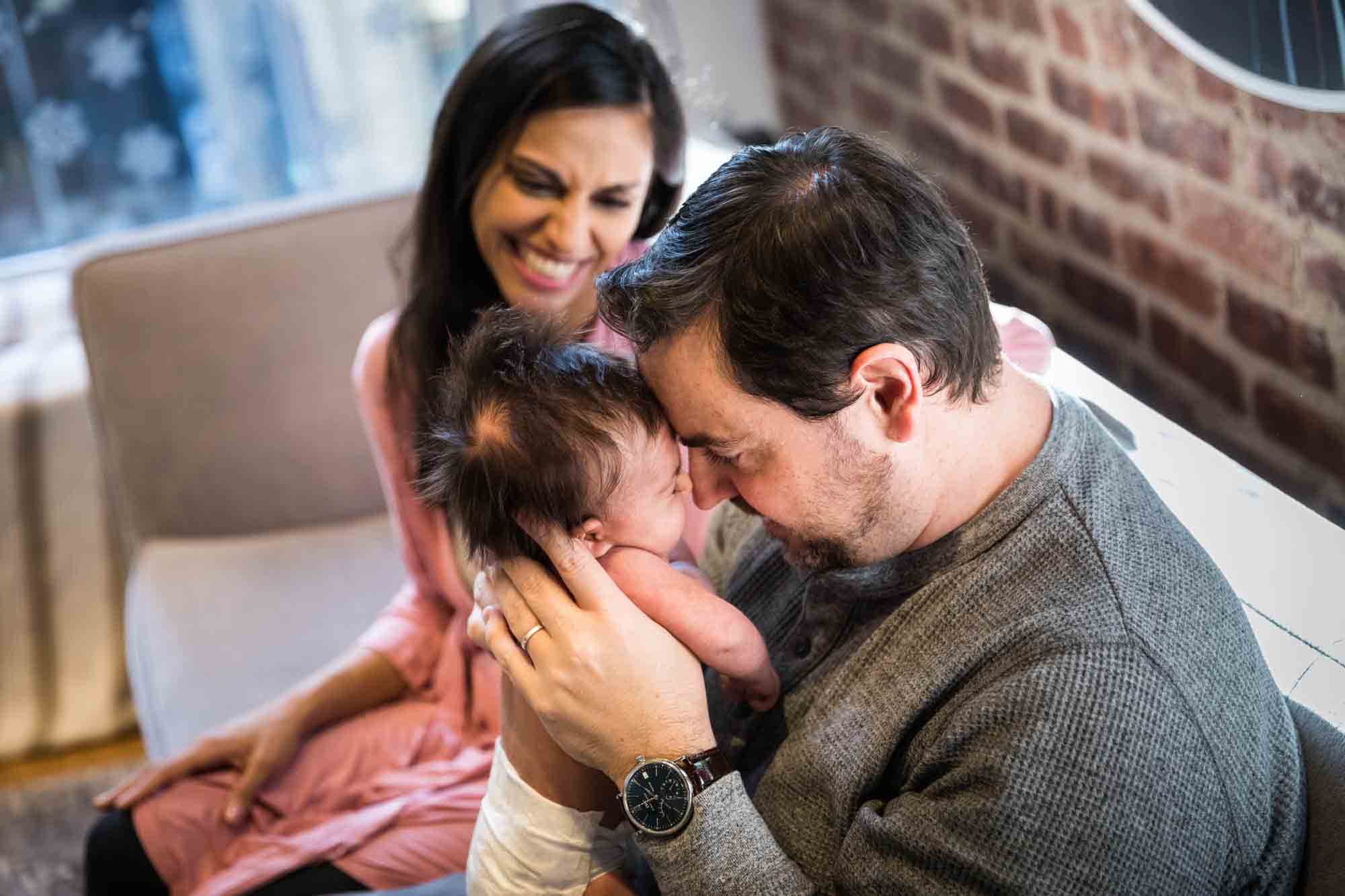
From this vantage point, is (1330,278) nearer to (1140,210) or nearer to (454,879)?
(1140,210)

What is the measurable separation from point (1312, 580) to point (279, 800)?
1.23 m

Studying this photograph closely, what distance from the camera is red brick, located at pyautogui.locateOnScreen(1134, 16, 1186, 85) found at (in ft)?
5.50

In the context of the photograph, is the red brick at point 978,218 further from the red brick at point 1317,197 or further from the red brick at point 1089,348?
the red brick at point 1317,197

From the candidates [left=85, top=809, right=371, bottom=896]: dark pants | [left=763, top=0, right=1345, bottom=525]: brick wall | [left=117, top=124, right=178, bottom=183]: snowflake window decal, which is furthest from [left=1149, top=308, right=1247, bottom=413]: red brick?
[left=117, top=124, right=178, bottom=183]: snowflake window decal

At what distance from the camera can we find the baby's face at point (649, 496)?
3.99ft

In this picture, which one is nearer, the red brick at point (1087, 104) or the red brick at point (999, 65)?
the red brick at point (1087, 104)

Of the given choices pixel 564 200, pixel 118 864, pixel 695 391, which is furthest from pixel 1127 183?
pixel 118 864

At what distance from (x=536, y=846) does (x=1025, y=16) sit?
1456 millimetres

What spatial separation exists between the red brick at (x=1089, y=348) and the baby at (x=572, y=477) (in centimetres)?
Answer: 92

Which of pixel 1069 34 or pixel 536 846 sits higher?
pixel 1069 34

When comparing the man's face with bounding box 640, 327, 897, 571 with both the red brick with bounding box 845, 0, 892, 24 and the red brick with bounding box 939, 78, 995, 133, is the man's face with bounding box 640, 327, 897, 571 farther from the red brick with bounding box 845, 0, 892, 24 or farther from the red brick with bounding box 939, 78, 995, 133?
the red brick with bounding box 845, 0, 892, 24

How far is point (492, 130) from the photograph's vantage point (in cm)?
177

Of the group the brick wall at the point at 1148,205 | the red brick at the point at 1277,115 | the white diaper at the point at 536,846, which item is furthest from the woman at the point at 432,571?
the red brick at the point at 1277,115

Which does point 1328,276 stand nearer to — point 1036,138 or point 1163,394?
point 1163,394
